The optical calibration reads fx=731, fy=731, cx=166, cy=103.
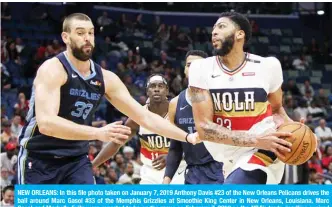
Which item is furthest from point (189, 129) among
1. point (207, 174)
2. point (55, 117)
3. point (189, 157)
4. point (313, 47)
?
point (313, 47)

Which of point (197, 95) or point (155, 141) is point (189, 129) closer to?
point (155, 141)

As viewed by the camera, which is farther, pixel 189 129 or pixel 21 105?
pixel 21 105

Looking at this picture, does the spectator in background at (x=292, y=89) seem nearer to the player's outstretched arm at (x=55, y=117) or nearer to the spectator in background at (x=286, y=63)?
the spectator in background at (x=286, y=63)

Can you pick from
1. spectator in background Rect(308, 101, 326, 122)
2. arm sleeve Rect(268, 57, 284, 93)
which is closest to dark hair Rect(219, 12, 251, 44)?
arm sleeve Rect(268, 57, 284, 93)

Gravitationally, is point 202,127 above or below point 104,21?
below

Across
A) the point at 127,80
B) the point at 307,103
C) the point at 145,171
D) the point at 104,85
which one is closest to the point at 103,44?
the point at 127,80

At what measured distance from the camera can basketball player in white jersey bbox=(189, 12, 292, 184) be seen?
5.76m

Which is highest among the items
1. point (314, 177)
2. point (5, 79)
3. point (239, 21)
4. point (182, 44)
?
point (182, 44)

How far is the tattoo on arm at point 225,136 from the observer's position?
18.8 ft

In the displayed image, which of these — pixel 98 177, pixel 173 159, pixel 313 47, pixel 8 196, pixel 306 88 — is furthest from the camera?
pixel 313 47

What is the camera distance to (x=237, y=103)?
19.2 ft

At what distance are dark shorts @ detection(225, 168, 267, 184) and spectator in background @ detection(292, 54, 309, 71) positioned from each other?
17082mm

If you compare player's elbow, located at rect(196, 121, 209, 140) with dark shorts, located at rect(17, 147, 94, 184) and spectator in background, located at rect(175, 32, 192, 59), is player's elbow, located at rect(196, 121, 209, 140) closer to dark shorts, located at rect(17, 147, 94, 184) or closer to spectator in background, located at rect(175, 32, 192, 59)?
dark shorts, located at rect(17, 147, 94, 184)

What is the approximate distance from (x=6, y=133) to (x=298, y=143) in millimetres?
8539
